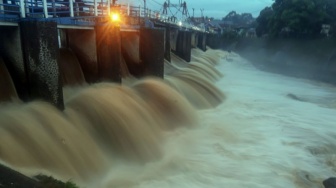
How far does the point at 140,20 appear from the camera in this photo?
1702 centimetres

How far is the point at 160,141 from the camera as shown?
1000cm

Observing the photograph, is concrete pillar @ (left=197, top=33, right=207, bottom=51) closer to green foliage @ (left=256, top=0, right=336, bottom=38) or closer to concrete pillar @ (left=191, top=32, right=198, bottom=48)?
concrete pillar @ (left=191, top=32, right=198, bottom=48)

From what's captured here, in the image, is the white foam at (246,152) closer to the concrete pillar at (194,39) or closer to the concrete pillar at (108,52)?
the concrete pillar at (108,52)

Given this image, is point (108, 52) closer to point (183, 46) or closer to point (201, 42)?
point (183, 46)

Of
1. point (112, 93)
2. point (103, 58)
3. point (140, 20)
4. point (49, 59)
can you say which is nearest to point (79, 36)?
point (103, 58)

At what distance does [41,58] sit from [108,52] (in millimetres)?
3814

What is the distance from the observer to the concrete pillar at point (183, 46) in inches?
1032

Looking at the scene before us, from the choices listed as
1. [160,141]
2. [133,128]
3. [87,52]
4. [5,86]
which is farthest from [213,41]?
[5,86]

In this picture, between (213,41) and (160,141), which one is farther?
Answer: (213,41)

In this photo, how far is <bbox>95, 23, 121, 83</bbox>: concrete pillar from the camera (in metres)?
12.0

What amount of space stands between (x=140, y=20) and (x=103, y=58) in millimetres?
5519

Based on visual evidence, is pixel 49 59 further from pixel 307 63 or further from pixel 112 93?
A: pixel 307 63

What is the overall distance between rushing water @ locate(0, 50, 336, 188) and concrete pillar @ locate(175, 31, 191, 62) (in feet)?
38.8

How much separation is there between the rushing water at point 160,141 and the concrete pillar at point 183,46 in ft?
38.8
